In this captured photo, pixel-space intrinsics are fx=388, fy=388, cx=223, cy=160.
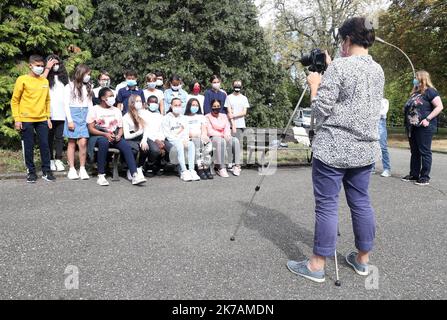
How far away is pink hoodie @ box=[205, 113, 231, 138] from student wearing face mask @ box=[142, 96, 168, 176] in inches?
37.3

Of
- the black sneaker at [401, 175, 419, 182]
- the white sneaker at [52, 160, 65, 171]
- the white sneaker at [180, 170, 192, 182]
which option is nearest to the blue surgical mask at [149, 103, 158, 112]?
the white sneaker at [180, 170, 192, 182]

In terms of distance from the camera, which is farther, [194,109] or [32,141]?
[194,109]

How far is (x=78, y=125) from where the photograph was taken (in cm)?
676

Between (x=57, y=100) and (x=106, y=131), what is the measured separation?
120 centimetres

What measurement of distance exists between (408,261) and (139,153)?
4816 mm

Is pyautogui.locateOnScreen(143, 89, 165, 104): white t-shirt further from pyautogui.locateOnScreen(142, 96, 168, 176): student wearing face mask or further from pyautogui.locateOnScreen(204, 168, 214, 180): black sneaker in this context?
pyautogui.locateOnScreen(204, 168, 214, 180): black sneaker

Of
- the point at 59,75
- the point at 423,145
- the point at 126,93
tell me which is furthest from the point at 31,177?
the point at 423,145

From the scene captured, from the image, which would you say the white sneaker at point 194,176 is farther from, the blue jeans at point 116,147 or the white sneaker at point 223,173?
the blue jeans at point 116,147

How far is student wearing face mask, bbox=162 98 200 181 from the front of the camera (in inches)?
282

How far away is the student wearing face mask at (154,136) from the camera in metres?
7.06

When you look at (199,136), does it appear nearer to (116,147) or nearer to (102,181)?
(116,147)

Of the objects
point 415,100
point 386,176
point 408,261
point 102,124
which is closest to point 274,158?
point 386,176

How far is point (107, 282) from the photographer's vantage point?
294 cm
